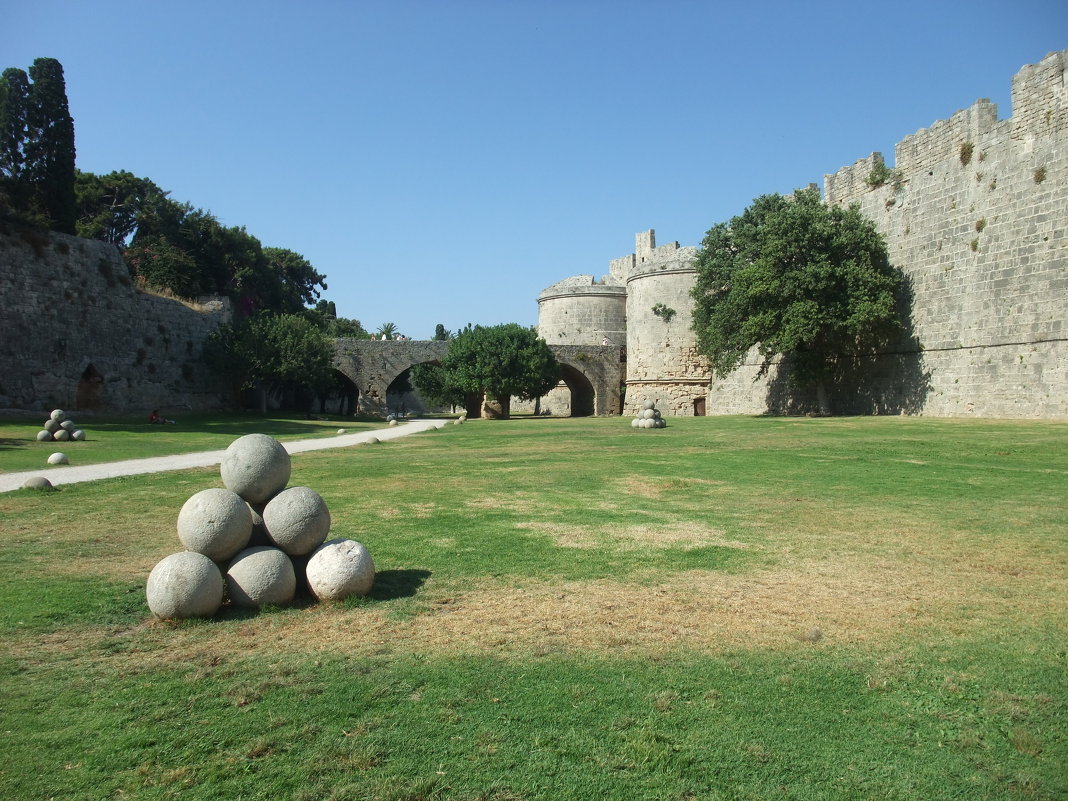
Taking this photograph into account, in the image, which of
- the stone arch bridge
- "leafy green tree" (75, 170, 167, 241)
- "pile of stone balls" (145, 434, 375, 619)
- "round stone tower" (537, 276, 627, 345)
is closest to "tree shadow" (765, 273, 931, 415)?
the stone arch bridge

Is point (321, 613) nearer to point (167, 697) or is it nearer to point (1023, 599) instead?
point (167, 697)

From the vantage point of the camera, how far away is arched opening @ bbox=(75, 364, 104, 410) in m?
30.8

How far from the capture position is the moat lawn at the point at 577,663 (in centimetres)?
322

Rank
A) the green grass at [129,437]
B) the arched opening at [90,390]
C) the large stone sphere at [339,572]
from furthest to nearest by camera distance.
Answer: the arched opening at [90,390]
the green grass at [129,437]
the large stone sphere at [339,572]

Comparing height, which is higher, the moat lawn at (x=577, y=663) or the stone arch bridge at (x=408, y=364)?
the stone arch bridge at (x=408, y=364)

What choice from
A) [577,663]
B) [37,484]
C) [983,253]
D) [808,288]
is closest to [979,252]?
[983,253]

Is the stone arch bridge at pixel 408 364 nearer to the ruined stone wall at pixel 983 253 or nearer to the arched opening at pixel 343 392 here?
the arched opening at pixel 343 392

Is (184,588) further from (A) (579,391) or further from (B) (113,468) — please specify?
(A) (579,391)

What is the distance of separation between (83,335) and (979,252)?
106ft

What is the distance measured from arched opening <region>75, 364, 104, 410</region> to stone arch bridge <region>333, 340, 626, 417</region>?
14085 millimetres

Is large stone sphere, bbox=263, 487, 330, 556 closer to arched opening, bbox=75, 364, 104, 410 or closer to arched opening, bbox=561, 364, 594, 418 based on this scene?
arched opening, bbox=75, 364, 104, 410

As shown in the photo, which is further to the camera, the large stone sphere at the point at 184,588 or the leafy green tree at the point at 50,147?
the leafy green tree at the point at 50,147

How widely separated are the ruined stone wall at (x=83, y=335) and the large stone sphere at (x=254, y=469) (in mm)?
27118

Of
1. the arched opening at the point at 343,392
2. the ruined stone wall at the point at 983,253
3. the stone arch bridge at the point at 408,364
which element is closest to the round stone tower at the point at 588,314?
the stone arch bridge at the point at 408,364
